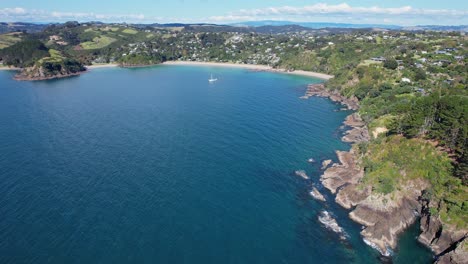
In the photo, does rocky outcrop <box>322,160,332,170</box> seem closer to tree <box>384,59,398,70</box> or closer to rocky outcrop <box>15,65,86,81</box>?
tree <box>384,59,398,70</box>

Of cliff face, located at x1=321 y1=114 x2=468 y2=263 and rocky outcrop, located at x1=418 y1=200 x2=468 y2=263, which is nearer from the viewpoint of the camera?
rocky outcrop, located at x1=418 y1=200 x2=468 y2=263

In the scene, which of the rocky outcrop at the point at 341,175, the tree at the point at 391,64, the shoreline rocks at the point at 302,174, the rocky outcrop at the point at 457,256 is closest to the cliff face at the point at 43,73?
the shoreline rocks at the point at 302,174

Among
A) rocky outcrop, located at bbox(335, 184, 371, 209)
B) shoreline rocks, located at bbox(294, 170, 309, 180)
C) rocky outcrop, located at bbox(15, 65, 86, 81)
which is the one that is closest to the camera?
rocky outcrop, located at bbox(335, 184, 371, 209)

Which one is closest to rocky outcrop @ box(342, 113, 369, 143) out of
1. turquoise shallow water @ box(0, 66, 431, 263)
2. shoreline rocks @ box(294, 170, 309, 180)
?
turquoise shallow water @ box(0, 66, 431, 263)

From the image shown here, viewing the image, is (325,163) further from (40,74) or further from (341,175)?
(40,74)

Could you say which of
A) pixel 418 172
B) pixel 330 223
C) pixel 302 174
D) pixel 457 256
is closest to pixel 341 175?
pixel 302 174

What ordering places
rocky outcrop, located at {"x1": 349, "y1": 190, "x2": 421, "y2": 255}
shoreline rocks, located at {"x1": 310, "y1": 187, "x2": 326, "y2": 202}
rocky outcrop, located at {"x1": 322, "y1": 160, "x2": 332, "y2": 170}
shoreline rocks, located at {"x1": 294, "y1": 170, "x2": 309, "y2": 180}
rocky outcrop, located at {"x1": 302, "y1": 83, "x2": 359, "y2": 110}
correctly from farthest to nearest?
rocky outcrop, located at {"x1": 302, "y1": 83, "x2": 359, "y2": 110} < rocky outcrop, located at {"x1": 322, "y1": 160, "x2": 332, "y2": 170} < shoreline rocks, located at {"x1": 294, "y1": 170, "x2": 309, "y2": 180} < shoreline rocks, located at {"x1": 310, "y1": 187, "x2": 326, "y2": 202} < rocky outcrop, located at {"x1": 349, "y1": 190, "x2": 421, "y2": 255}

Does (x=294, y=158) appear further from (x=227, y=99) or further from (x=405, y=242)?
(x=227, y=99)

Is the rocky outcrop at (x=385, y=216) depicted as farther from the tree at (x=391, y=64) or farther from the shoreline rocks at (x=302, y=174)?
the tree at (x=391, y=64)
